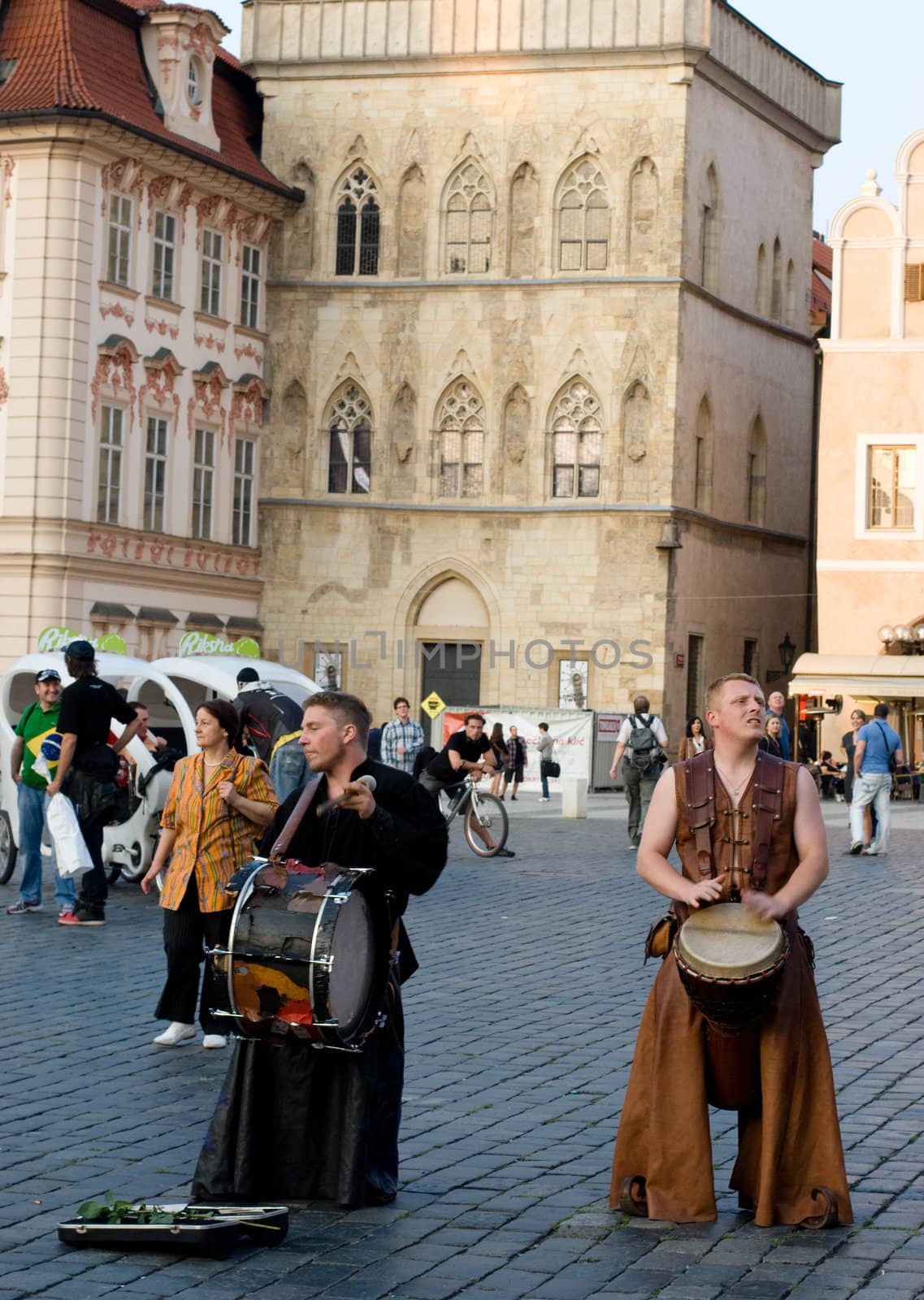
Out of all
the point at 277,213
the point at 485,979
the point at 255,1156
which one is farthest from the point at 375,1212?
the point at 277,213

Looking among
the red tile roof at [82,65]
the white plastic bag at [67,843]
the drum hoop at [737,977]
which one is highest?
the red tile roof at [82,65]

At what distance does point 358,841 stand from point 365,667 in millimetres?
38857

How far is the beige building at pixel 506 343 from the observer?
145ft

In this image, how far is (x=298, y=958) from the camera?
255 inches

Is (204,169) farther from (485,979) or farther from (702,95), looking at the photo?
(485,979)

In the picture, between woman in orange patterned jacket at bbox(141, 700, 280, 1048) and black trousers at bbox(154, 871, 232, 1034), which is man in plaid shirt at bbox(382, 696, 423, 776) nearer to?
woman in orange patterned jacket at bbox(141, 700, 280, 1048)

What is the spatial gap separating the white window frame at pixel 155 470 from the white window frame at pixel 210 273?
8.93ft

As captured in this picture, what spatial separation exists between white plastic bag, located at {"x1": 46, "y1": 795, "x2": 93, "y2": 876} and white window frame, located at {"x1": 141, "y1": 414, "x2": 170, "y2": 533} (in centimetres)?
2611

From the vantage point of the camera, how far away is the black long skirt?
675 cm

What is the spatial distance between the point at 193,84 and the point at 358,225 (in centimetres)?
458

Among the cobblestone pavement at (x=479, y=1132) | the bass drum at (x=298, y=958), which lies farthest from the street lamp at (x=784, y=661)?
the bass drum at (x=298, y=958)

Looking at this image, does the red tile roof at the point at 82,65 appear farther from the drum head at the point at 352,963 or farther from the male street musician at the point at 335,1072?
the drum head at the point at 352,963

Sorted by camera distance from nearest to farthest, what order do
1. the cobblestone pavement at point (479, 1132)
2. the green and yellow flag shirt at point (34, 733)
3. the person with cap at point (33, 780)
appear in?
the cobblestone pavement at point (479, 1132), the person with cap at point (33, 780), the green and yellow flag shirt at point (34, 733)

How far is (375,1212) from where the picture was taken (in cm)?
684
